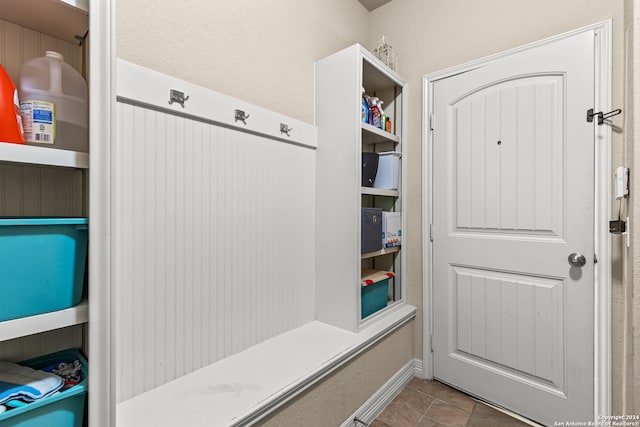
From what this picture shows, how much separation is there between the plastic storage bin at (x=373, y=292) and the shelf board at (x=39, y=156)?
1423 millimetres

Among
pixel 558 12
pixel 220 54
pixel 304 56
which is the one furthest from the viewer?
pixel 304 56

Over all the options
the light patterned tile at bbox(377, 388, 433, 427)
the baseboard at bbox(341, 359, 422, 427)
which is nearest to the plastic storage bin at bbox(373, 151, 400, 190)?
the baseboard at bbox(341, 359, 422, 427)

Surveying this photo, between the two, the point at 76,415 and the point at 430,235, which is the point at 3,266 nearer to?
the point at 76,415

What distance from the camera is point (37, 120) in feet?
2.36

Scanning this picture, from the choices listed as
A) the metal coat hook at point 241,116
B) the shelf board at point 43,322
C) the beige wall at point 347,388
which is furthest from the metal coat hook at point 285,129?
the beige wall at point 347,388

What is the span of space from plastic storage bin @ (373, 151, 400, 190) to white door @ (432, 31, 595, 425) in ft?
0.84

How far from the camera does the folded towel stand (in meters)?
0.72

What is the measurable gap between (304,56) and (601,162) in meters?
1.62

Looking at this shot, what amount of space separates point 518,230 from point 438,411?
3.70ft

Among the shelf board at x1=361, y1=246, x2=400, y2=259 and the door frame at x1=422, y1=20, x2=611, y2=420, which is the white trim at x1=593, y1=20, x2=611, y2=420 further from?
the shelf board at x1=361, y1=246, x2=400, y2=259

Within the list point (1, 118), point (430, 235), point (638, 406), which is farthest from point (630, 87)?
point (1, 118)

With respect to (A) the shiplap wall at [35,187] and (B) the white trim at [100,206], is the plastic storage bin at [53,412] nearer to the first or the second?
(B) the white trim at [100,206]

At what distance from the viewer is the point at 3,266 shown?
66cm

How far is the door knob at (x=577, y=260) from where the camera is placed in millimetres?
1507
